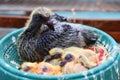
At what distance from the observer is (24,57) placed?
927mm

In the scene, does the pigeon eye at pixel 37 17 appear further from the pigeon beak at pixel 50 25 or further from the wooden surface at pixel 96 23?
the wooden surface at pixel 96 23

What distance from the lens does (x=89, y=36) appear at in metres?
0.96

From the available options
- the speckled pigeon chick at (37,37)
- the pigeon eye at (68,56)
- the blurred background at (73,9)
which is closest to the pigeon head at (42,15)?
the speckled pigeon chick at (37,37)

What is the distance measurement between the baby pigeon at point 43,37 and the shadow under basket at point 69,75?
0.07m

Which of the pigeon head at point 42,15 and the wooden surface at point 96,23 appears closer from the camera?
the pigeon head at point 42,15

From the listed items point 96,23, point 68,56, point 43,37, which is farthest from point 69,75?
point 96,23

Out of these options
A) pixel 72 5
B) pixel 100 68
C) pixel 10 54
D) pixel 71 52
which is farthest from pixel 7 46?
pixel 72 5

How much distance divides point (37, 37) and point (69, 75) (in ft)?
0.75

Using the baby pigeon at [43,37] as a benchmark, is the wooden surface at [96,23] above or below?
above

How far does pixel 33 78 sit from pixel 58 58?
143 mm

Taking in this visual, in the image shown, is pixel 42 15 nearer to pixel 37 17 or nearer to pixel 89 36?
pixel 37 17

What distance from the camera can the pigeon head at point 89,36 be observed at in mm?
955

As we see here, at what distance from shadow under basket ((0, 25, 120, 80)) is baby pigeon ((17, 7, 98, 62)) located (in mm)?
65

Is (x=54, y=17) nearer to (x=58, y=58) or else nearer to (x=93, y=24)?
(x=58, y=58)
